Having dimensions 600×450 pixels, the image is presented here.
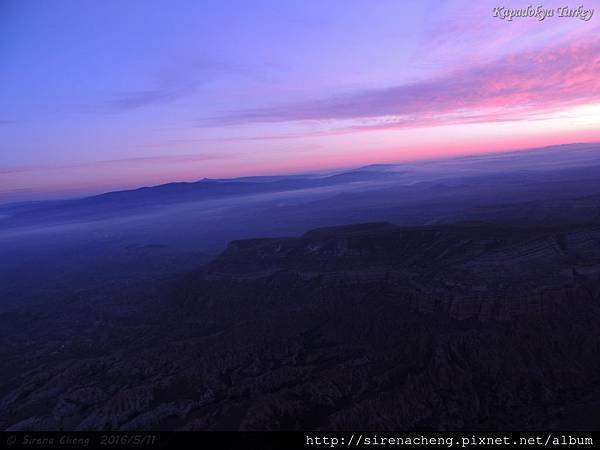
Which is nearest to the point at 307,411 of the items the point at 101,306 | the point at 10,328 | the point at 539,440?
the point at 539,440

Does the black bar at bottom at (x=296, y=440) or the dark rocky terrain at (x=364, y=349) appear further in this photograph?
the dark rocky terrain at (x=364, y=349)

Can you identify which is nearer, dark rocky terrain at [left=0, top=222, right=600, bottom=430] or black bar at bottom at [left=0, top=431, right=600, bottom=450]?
black bar at bottom at [left=0, top=431, right=600, bottom=450]

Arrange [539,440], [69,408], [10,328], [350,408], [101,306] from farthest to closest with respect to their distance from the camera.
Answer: [101,306] → [10,328] → [69,408] → [350,408] → [539,440]

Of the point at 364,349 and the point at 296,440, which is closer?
Result: the point at 296,440

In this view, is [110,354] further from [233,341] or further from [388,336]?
[388,336]

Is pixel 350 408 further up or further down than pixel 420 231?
further down

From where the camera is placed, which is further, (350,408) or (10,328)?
(10,328)

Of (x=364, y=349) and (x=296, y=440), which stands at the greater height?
(x=364, y=349)

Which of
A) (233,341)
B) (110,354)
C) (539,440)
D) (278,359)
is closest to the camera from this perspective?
(539,440)
